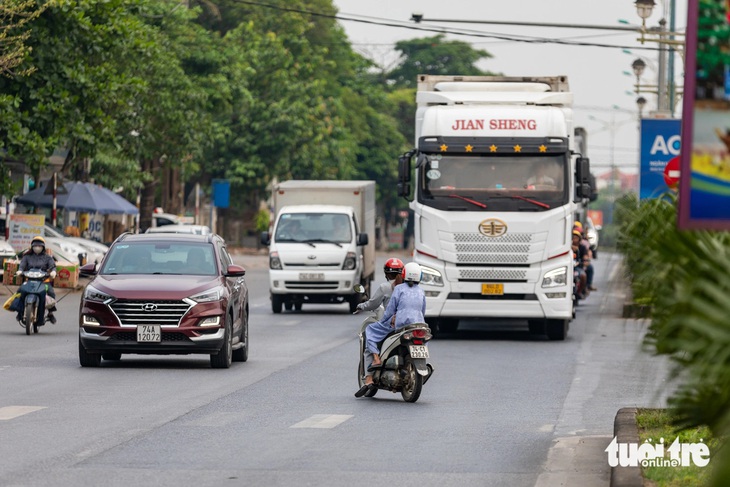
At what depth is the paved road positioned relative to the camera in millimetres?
10945

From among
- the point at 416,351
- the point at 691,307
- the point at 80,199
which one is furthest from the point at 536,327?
the point at 691,307

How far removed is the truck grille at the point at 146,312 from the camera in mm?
19156

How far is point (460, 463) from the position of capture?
11586 millimetres

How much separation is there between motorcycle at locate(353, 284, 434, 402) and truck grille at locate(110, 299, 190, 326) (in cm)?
336

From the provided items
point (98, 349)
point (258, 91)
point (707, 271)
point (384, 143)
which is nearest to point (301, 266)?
point (98, 349)

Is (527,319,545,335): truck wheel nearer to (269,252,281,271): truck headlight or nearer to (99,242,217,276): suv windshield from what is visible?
(269,252,281,271): truck headlight

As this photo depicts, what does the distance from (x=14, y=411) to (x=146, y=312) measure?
466 cm

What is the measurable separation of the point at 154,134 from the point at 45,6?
14.3m

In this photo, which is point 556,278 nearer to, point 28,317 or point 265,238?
point 28,317

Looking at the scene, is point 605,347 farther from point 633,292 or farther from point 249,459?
point 633,292

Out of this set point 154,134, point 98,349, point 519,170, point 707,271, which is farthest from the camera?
point 154,134

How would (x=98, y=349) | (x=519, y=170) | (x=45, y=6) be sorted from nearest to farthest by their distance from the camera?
(x=98, y=349) < (x=519, y=170) < (x=45, y=6)

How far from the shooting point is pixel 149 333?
1916cm

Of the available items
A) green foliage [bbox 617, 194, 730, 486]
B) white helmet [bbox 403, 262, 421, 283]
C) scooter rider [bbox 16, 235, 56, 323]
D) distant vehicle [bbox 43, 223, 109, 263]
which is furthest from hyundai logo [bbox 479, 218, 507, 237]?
distant vehicle [bbox 43, 223, 109, 263]
